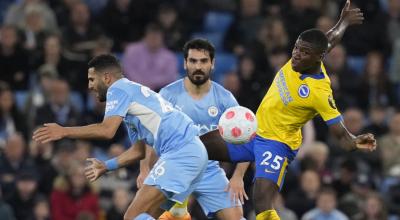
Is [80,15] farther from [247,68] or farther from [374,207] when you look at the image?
[374,207]

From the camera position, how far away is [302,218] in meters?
15.8

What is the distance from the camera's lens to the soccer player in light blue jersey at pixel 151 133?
10500 millimetres

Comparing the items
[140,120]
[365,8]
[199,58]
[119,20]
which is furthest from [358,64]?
[140,120]

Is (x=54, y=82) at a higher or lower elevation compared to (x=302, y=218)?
higher

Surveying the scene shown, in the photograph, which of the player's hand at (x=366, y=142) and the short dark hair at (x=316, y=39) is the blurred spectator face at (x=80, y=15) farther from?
the player's hand at (x=366, y=142)

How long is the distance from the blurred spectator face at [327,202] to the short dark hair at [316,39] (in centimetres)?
446

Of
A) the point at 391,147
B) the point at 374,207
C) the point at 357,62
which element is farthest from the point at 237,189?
the point at 357,62

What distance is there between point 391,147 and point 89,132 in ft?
24.4

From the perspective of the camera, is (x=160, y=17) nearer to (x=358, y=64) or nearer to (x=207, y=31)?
(x=207, y=31)

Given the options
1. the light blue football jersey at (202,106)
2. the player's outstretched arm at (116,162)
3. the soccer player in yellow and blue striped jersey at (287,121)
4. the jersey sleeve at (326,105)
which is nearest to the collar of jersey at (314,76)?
the soccer player in yellow and blue striped jersey at (287,121)

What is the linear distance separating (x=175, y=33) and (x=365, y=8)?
3.34 metres

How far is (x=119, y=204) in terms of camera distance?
1548 cm

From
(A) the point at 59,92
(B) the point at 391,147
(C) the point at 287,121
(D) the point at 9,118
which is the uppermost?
(C) the point at 287,121

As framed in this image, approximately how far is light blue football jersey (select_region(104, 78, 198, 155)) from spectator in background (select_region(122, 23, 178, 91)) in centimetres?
689
